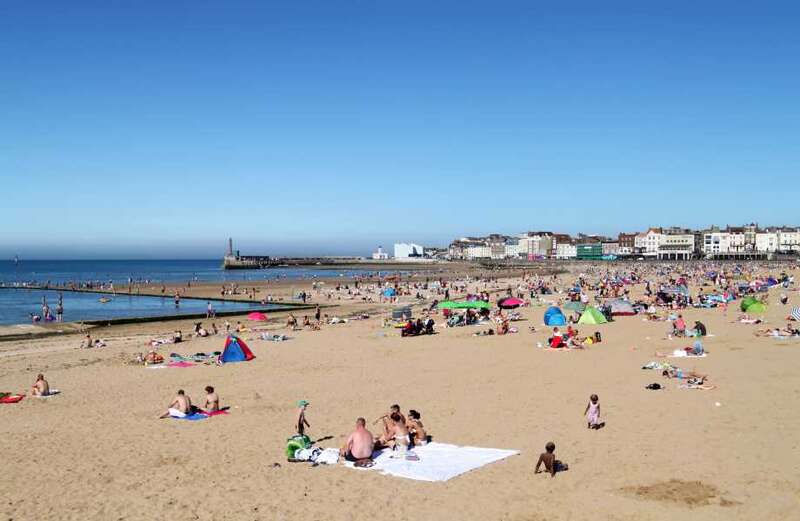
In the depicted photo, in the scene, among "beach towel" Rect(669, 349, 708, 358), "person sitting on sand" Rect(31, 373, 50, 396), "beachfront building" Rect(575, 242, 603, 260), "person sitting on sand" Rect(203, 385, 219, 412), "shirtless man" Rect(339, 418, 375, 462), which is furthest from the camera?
"beachfront building" Rect(575, 242, 603, 260)

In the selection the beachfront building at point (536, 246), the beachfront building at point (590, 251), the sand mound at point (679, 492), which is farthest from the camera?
the beachfront building at point (536, 246)

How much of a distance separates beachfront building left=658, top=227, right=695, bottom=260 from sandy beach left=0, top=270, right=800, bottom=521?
436ft

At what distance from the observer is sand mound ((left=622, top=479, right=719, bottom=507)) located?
7.37 metres

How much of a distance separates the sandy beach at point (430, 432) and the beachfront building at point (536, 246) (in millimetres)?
152791

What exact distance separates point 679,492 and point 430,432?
163 inches

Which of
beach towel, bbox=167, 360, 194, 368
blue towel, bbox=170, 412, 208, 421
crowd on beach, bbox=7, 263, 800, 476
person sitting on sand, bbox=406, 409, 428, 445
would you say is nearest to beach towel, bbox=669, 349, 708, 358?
crowd on beach, bbox=7, 263, 800, 476

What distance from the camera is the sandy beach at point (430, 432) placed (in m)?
7.52

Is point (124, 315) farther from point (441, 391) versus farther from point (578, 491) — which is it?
point (578, 491)

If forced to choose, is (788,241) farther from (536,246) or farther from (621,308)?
(621,308)

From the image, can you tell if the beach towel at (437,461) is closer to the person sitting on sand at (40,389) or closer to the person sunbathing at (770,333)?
the person sitting on sand at (40,389)

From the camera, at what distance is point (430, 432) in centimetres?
1066

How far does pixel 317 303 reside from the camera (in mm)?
43500

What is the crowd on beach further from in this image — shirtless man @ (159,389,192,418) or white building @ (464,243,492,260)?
white building @ (464,243,492,260)

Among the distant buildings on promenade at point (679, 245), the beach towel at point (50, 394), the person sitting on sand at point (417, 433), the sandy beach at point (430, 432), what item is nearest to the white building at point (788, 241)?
the distant buildings on promenade at point (679, 245)
